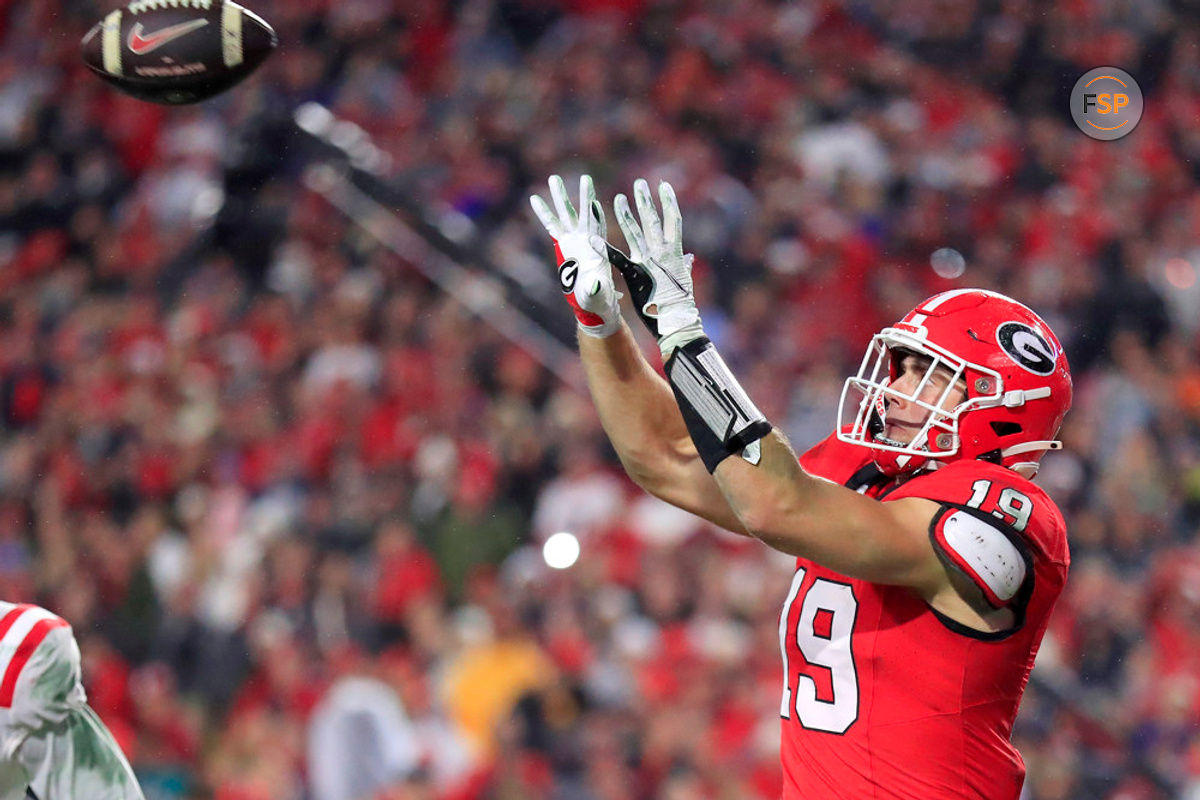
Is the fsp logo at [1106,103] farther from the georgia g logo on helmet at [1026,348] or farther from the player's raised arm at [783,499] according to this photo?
the player's raised arm at [783,499]

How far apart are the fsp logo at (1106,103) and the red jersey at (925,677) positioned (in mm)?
5103

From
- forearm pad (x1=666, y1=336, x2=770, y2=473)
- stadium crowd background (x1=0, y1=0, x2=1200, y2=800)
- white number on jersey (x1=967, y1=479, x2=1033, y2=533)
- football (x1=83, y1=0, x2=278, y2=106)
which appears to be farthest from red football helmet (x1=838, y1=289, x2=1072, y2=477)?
stadium crowd background (x1=0, y1=0, x2=1200, y2=800)

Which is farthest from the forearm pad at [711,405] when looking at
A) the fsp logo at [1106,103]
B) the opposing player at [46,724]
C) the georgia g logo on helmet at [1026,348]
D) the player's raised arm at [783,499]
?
the fsp logo at [1106,103]

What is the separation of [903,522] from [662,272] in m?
0.56

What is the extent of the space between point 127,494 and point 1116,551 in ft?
15.5

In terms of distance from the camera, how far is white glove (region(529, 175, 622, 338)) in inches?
97.6

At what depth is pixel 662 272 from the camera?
2219 millimetres

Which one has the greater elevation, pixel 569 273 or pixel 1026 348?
pixel 1026 348

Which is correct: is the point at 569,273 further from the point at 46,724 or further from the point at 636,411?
the point at 46,724

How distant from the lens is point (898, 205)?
6.75 m

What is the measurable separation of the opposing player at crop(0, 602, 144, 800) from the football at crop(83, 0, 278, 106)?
1.66m

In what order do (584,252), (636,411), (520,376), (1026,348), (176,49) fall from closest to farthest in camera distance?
(1026,348)
(584,252)
(636,411)
(176,49)
(520,376)

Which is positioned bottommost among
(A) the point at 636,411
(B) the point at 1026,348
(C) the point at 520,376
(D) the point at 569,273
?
(C) the point at 520,376

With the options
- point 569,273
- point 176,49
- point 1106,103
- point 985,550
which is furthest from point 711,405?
point 1106,103
